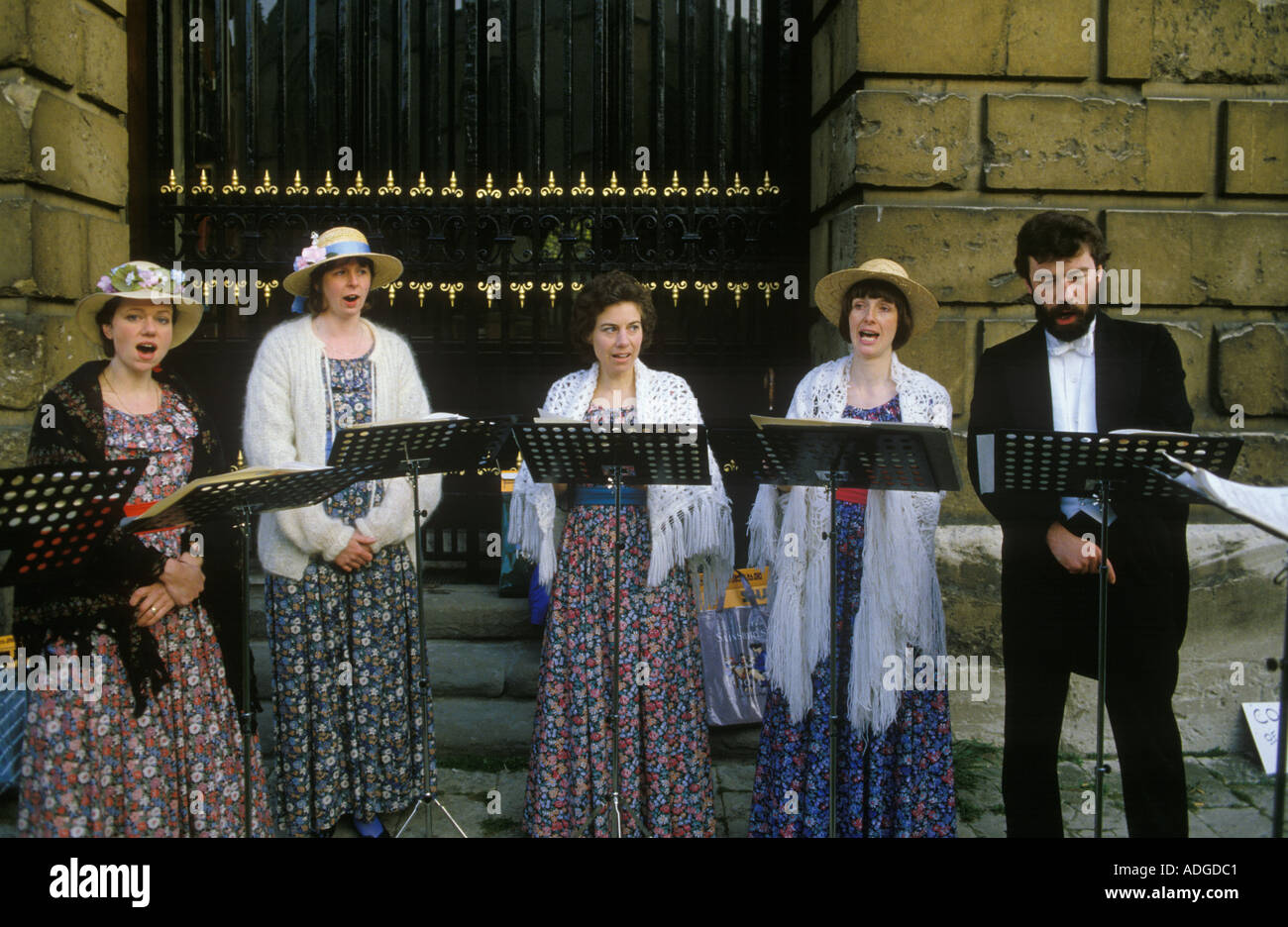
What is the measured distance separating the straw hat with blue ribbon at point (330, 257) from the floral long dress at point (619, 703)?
4.04 feet

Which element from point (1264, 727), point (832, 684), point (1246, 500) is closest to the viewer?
point (1246, 500)

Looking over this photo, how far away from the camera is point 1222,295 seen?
17.6 feet

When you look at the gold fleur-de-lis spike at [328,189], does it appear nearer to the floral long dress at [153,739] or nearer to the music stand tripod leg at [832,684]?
the floral long dress at [153,739]

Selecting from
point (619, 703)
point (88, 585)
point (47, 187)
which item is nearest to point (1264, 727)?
point (619, 703)

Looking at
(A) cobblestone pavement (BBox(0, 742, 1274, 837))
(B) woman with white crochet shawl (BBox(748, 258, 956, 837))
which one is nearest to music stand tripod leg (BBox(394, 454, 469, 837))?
(A) cobblestone pavement (BBox(0, 742, 1274, 837))

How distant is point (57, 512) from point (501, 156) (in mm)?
3972

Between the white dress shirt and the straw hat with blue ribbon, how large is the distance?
271 centimetres

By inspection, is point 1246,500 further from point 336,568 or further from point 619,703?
point 336,568

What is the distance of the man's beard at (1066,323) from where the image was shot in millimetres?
3842

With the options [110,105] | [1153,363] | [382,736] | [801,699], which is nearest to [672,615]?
[801,699]

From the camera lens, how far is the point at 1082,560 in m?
3.74
